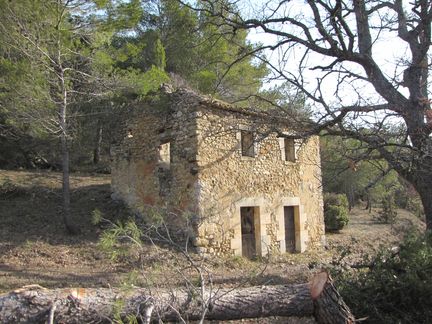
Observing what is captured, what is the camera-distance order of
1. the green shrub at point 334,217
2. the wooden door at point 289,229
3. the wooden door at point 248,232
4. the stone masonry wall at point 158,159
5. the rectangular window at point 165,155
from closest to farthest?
the stone masonry wall at point 158,159 < the wooden door at point 248,232 < the rectangular window at point 165,155 < the wooden door at point 289,229 < the green shrub at point 334,217

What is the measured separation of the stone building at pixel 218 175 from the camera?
32.9ft

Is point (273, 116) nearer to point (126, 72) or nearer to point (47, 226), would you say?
point (126, 72)

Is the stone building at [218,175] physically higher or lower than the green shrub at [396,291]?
higher

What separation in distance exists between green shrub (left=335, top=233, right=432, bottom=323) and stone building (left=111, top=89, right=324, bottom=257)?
444 cm

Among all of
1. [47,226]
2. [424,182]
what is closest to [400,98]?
[424,182]

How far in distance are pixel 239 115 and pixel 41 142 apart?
916 centimetres

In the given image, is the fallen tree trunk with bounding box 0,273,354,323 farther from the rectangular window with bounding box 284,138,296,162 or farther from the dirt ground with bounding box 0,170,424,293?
the rectangular window with bounding box 284,138,296,162

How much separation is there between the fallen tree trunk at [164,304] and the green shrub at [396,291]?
0.60 metres

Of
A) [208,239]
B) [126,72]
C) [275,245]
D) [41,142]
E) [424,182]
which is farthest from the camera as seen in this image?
[41,142]

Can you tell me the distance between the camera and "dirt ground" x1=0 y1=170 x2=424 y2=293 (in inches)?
284

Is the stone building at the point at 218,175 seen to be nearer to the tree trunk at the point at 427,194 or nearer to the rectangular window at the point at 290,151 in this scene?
the rectangular window at the point at 290,151

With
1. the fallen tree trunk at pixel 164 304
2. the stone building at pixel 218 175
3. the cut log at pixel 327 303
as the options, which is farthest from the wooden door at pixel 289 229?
the cut log at pixel 327 303

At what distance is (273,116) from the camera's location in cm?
701

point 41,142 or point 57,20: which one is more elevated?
point 57,20
